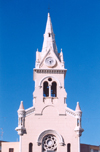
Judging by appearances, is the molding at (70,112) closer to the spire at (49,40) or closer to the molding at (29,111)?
the molding at (29,111)

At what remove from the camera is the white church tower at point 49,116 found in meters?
57.7

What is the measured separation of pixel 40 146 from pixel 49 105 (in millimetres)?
6296

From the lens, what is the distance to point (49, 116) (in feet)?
195

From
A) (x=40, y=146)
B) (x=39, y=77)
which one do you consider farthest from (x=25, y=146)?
(x=39, y=77)

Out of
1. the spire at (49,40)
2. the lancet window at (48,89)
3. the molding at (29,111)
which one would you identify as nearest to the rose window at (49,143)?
the molding at (29,111)

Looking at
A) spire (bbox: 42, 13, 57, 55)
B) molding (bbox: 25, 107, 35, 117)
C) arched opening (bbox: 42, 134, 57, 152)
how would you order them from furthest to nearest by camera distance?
spire (bbox: 42, 13, 57, 55) < molding (bbox: 25, 107, 35, 117) < arched opening (bbox: 42, 134, 57, 152)

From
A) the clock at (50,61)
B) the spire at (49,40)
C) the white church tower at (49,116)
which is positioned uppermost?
the spire at (49,40)

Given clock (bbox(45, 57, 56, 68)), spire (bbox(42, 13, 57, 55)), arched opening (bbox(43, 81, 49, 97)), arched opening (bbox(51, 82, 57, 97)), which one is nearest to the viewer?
clock (bbox(45, 57, 56, 68))

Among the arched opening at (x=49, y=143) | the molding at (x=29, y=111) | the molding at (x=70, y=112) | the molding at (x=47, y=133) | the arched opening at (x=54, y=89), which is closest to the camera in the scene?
the molding at (x=47, y=133)

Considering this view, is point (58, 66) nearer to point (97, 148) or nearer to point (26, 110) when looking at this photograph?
point (26, 110)

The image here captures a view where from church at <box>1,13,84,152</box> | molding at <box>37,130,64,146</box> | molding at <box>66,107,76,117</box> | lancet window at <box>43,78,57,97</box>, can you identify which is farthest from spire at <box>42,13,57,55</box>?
molding at <box>37,130,64,146</box>

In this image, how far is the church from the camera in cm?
5766

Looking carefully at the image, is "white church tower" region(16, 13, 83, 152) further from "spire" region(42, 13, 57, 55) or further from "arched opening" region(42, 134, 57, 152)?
"spire" region(42, 13, 57, 55)

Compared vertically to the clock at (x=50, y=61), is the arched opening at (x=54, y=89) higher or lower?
lower
